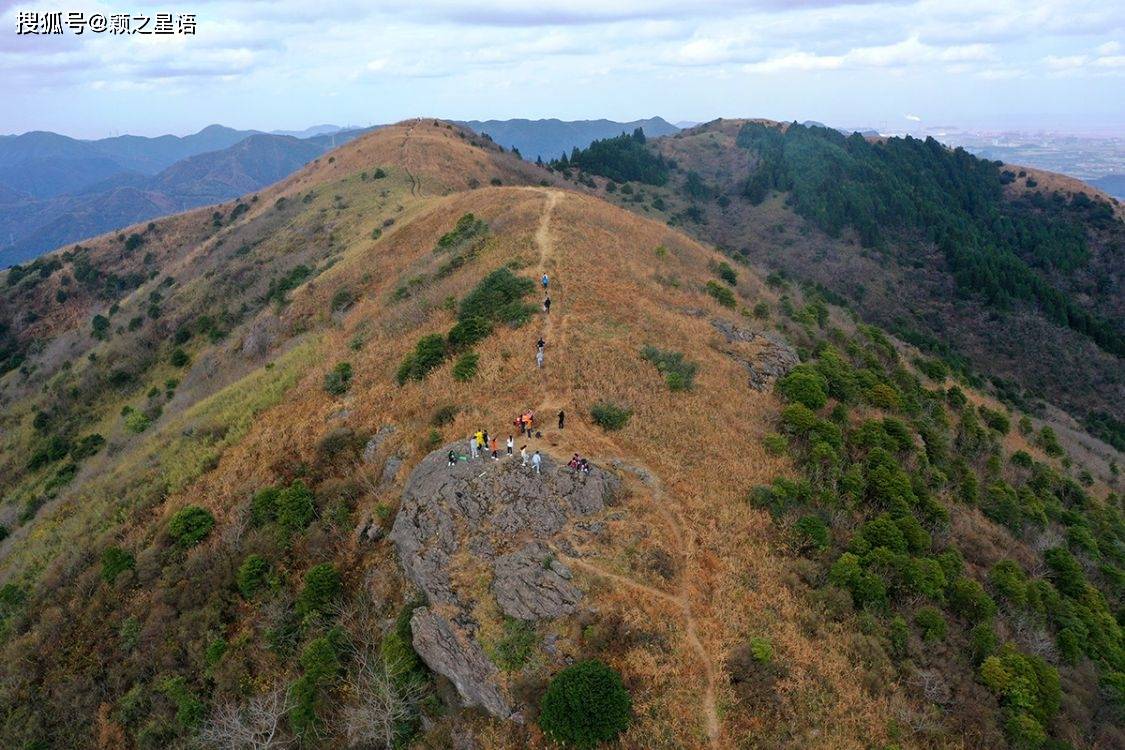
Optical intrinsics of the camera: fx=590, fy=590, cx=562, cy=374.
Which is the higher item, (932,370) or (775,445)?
(775,445)

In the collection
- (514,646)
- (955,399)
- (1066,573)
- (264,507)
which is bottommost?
(1066,573)

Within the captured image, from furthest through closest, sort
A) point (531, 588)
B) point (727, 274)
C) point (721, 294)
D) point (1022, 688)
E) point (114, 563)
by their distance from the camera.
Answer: point (727, 274), point (721, 294), point (114, 563), point (1022, 688), point (531, 588)

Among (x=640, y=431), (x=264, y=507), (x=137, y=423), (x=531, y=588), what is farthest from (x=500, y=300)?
(x=137, y=423)

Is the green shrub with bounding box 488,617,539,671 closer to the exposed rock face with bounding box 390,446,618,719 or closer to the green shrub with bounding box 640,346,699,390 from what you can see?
the exposed rock face with bounding box 390,446,618,719

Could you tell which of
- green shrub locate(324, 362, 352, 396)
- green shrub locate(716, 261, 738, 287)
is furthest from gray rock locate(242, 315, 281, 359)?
green shrub locate(716, 261, 738, 287)

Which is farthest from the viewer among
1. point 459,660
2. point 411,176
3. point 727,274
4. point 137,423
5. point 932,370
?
point 411,176

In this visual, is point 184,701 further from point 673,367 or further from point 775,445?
point 775,445

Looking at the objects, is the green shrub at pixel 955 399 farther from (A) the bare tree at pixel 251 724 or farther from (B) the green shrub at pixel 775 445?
(A) the bare tree at pixel 251 724

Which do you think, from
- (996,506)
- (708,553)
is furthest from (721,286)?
(708,553)
